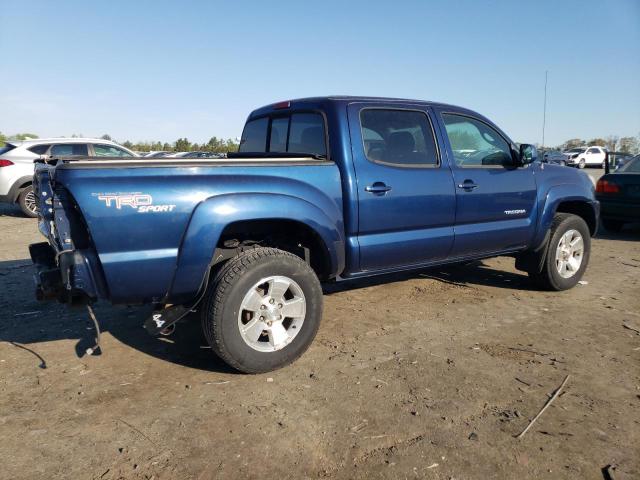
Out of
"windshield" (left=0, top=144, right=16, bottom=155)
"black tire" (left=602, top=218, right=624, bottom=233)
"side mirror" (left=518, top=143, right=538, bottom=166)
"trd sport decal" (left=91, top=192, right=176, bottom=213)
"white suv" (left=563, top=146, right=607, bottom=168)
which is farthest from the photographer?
"white suv" (left=563, top=146, right=607, bottom=168)

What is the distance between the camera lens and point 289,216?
326cm

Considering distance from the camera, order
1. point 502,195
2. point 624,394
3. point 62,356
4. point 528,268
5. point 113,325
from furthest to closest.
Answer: point 528,268
point 502,195
point 113,325
point 62,356
point 624,394

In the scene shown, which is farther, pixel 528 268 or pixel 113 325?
pixel 528 268

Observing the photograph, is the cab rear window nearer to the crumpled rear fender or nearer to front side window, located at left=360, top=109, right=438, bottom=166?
front side window, located at left=360, top=109, right=438, bottom=166

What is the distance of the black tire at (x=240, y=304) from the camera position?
3.07m

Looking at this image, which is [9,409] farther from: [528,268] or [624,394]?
[528,268]

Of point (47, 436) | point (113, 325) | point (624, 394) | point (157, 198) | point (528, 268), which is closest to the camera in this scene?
point (47, 436)

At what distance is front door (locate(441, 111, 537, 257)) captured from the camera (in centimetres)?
432

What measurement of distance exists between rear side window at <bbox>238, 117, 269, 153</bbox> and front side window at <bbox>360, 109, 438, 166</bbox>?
1.22 meters

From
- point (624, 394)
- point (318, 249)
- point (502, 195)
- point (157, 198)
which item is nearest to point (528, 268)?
point (502, 195)

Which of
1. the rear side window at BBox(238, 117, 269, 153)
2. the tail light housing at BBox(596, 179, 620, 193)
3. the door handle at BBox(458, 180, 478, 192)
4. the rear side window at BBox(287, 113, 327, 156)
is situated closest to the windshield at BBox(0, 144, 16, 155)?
the rear side window at BBox(238, 117, 269, 153)

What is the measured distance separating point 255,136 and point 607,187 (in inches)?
271

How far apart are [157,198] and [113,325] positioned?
193cm

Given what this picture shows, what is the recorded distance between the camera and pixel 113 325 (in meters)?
4.24
